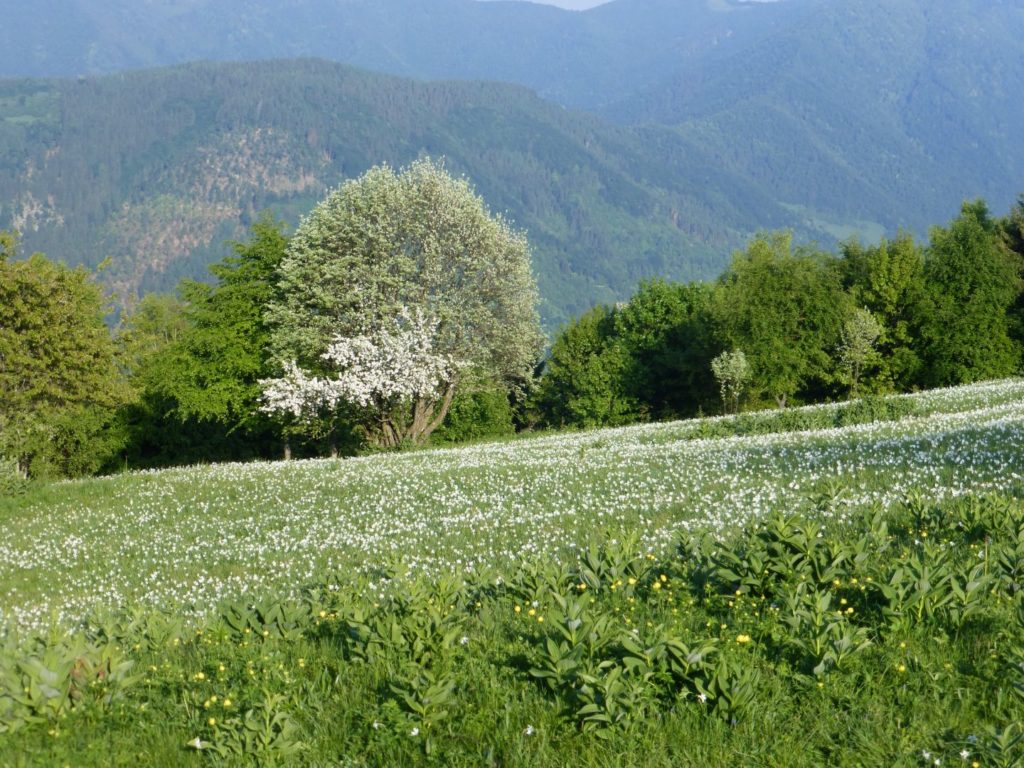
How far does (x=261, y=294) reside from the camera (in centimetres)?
4950

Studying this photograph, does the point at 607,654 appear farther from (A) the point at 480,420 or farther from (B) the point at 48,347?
(A) the point at 480,420

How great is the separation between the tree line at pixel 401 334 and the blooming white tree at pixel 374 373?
12cm

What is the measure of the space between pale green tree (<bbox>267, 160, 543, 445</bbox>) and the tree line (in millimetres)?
115

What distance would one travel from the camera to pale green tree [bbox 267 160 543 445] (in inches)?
1711

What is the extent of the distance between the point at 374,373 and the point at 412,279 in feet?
19.1

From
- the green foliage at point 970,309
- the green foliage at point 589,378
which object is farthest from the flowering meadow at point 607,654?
the green foliage at point 589,378

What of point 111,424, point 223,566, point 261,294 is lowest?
point 223,566

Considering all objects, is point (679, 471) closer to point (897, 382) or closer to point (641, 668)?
point (641, 668)

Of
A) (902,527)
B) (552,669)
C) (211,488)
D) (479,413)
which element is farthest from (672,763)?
(479,413)

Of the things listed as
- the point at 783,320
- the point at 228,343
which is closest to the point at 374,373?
the point at 228,343

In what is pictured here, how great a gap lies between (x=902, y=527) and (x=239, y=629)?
7.44 metres

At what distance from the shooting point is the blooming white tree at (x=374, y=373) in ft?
139

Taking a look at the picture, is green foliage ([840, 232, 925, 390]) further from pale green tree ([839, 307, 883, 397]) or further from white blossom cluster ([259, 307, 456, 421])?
white blossom cluster ([259, 307, 456, 421])

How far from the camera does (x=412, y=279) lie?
44531 mm
